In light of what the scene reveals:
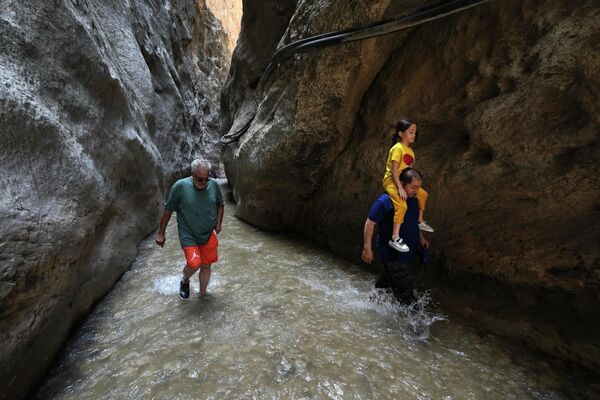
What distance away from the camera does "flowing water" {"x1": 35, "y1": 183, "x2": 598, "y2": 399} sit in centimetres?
248

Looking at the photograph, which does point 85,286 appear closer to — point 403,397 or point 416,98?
point 403,397

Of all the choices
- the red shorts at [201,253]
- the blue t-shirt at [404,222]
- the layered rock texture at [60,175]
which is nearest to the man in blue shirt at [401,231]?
the blue t-shirt at [404,222]

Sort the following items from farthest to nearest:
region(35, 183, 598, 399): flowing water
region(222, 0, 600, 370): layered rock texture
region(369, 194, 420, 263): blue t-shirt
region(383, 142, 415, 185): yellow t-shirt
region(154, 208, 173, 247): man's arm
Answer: region(154, 208, 173, 247): man's arm → region(383, 142, 415, 185): yellow t-shirt → region(369, 194, 420, 263): blue t-shirt → region(222, 0, 600, 370): layered rock texture → region(35, 183, 598, 399): flowing water

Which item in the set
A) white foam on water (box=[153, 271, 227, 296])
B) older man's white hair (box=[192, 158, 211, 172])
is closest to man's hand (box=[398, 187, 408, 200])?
older man's white hair (box=[192, 158, 211, 172])

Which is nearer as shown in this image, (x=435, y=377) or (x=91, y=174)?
(x=435, y=377)

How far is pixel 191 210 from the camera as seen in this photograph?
3717 millimetres

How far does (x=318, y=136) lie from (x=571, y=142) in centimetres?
355

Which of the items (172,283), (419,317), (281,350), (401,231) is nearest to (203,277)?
(172,283)

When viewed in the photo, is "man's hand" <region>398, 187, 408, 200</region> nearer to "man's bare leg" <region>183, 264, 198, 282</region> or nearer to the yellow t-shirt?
the yellow t-shirt

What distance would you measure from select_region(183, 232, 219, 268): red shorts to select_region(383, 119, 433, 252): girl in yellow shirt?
2.21m

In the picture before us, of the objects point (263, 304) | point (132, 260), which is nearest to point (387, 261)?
point (263, 304)

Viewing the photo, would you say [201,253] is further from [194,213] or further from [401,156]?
[401,156]

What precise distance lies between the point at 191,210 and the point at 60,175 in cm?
132

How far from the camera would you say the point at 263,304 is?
387cm
